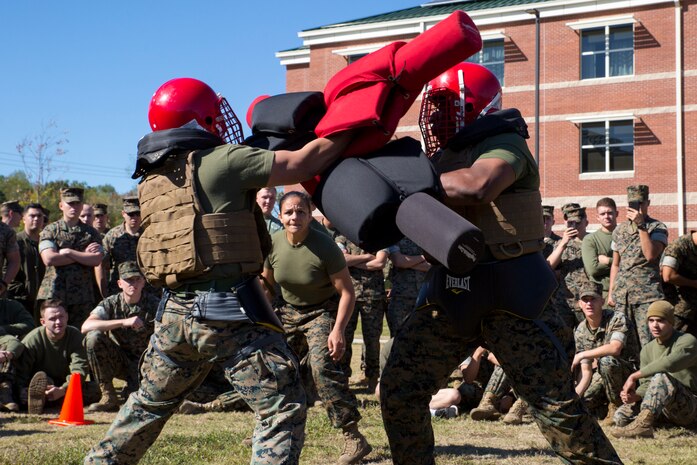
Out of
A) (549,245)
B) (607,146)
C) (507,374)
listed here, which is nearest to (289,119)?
(507,374)

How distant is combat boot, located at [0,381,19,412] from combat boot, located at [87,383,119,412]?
71 centimetres

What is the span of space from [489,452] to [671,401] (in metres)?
1.82

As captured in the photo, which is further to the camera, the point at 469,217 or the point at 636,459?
the point at 636,459

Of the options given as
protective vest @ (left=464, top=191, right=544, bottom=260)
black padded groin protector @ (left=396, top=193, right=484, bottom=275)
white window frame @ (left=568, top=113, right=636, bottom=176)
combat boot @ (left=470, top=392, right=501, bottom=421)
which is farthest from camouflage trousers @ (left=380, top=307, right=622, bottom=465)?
white window frame @ (left=568, top=113, right=636, bottom=176)

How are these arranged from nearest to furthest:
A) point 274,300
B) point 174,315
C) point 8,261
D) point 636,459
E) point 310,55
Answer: point 174,315 → point 636,459 → point 274,300 → point 8,261 → point 310,55

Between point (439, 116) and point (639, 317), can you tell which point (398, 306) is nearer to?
point (639, 317)

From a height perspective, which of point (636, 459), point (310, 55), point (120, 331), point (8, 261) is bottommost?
point (636, 459)

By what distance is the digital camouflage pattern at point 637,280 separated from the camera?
9227 millimetres

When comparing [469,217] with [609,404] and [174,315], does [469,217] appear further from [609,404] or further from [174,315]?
[609,404]

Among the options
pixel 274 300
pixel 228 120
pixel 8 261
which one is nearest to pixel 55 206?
pixel 8 261

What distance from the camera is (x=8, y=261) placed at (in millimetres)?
10062

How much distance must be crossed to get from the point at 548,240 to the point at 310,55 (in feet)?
69.7

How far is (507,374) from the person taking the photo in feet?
13.9

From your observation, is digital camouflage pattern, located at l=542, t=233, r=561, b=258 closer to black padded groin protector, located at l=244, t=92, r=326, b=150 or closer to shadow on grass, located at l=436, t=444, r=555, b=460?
shadow on grass, located at l=436, t=444, r=555, b=460
